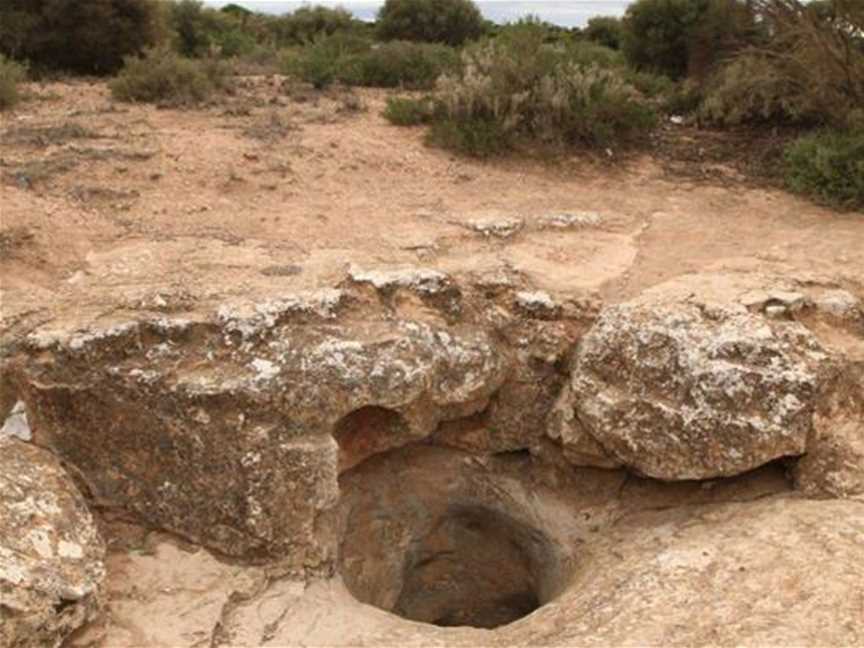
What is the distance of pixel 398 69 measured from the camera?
10.6 metres

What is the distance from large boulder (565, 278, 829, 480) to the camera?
16.2 ft

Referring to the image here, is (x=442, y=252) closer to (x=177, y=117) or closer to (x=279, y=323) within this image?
(x=279, y=323)

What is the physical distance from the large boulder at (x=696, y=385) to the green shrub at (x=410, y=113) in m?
3.79

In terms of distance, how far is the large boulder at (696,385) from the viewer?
194 inches

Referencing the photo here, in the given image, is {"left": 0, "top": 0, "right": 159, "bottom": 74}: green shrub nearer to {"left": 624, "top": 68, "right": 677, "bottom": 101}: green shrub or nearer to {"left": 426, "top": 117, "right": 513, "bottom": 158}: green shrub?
{"left": 426, "top": 117, "right": 513, "bottom": 158}: green shrub

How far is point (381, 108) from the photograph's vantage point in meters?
9.15

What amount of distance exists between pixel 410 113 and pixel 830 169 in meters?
3.59

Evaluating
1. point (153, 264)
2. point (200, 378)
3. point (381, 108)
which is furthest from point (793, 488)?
point (381, 108)

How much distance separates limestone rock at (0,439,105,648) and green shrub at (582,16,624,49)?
54.8 feet

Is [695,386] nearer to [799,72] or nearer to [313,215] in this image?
[313,215]

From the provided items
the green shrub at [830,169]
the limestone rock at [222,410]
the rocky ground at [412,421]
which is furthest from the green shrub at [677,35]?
the limestone rock at [222,410]

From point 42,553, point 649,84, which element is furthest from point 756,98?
point 42,553

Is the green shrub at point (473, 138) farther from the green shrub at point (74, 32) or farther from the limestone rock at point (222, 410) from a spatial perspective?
the green shrub at point (74, 32)

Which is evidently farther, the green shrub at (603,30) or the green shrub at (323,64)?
the green shrub at (603,30)
